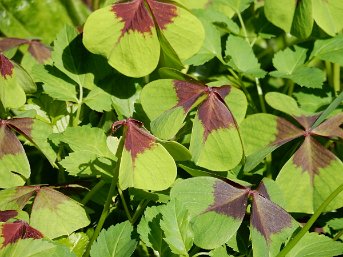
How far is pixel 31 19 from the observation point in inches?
101

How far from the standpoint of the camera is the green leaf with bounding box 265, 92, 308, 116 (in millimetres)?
1658

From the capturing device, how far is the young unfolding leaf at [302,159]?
1.53 metres

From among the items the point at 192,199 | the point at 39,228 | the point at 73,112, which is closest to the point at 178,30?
the point at 73,112

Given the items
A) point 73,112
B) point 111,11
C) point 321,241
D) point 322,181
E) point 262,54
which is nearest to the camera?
point 321,241

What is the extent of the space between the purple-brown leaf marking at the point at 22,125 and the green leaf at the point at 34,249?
1.15ft

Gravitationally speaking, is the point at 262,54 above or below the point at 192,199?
below

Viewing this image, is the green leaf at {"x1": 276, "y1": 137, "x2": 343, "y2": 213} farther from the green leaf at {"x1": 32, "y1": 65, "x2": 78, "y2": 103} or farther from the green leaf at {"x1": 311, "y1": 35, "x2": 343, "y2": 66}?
the green leaf at {"x1": 32, "y1": 65, "x2": 78, "y2": 103}

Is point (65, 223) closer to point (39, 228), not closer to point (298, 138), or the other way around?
point (39, 228)

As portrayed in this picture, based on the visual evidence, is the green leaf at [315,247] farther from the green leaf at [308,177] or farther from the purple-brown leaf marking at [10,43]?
the purple-brown leaf marking at [10,43]

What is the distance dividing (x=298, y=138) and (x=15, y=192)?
796 millimetres

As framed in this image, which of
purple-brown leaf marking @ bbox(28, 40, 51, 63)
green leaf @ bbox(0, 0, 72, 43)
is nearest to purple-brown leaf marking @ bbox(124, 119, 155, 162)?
purple-brown leaf marking @ bbox(28, 40, 51, 63)

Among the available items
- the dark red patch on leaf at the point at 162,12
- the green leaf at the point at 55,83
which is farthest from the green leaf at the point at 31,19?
the dark red patch on leaf at the point at 162,12

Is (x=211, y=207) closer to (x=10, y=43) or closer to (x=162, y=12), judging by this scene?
(x=162, y=12)

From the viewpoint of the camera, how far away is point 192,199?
54.7 inches
